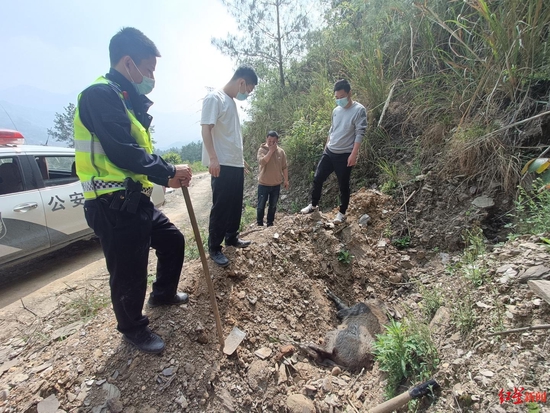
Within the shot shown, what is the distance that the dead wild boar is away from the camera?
6.47 ft

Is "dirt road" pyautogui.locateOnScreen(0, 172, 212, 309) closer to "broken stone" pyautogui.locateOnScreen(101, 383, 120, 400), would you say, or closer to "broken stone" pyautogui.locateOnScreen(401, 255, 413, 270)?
"broken stone" pyautogui.locateOnScreen(101, 383, 120, 400)

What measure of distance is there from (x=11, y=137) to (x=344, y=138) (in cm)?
394

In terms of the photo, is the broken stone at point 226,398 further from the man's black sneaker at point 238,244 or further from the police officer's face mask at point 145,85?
the police officer's face mask at point 145,85

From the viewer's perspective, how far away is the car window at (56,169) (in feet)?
10.7

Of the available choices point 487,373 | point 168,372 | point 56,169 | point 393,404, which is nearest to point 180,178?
→ point 168,372

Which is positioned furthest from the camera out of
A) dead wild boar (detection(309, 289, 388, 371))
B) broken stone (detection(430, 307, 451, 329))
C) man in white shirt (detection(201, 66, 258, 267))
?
man in white shirt (detection(201, 66, 258, 267))

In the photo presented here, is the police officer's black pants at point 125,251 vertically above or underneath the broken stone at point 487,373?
above

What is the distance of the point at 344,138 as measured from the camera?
3.27m

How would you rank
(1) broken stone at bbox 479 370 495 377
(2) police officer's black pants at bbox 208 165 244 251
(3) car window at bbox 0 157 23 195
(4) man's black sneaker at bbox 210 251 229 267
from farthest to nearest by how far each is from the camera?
(3) car window at bbox 0 157 23 195
(4) man's black sneaker at bbox 210 251 229 267
(2) police officer's black pants at bbox 208 165 244 251
(1) broken stone at bbox 479 370 495 377

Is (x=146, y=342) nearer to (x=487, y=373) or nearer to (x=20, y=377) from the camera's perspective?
(x=20, y=377)

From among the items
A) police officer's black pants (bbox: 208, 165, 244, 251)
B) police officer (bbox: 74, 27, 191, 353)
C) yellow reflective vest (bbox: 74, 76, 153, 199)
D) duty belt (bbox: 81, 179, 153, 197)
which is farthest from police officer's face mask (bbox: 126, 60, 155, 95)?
police officer's black pants (bbox: 208, 165, 244, 251)

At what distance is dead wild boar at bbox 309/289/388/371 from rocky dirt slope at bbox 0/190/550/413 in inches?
3.2

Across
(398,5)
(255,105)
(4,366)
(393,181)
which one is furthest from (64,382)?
(255,105)

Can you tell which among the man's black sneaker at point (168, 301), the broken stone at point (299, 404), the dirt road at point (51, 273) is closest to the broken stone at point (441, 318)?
the broken stone at point (299, 404)
